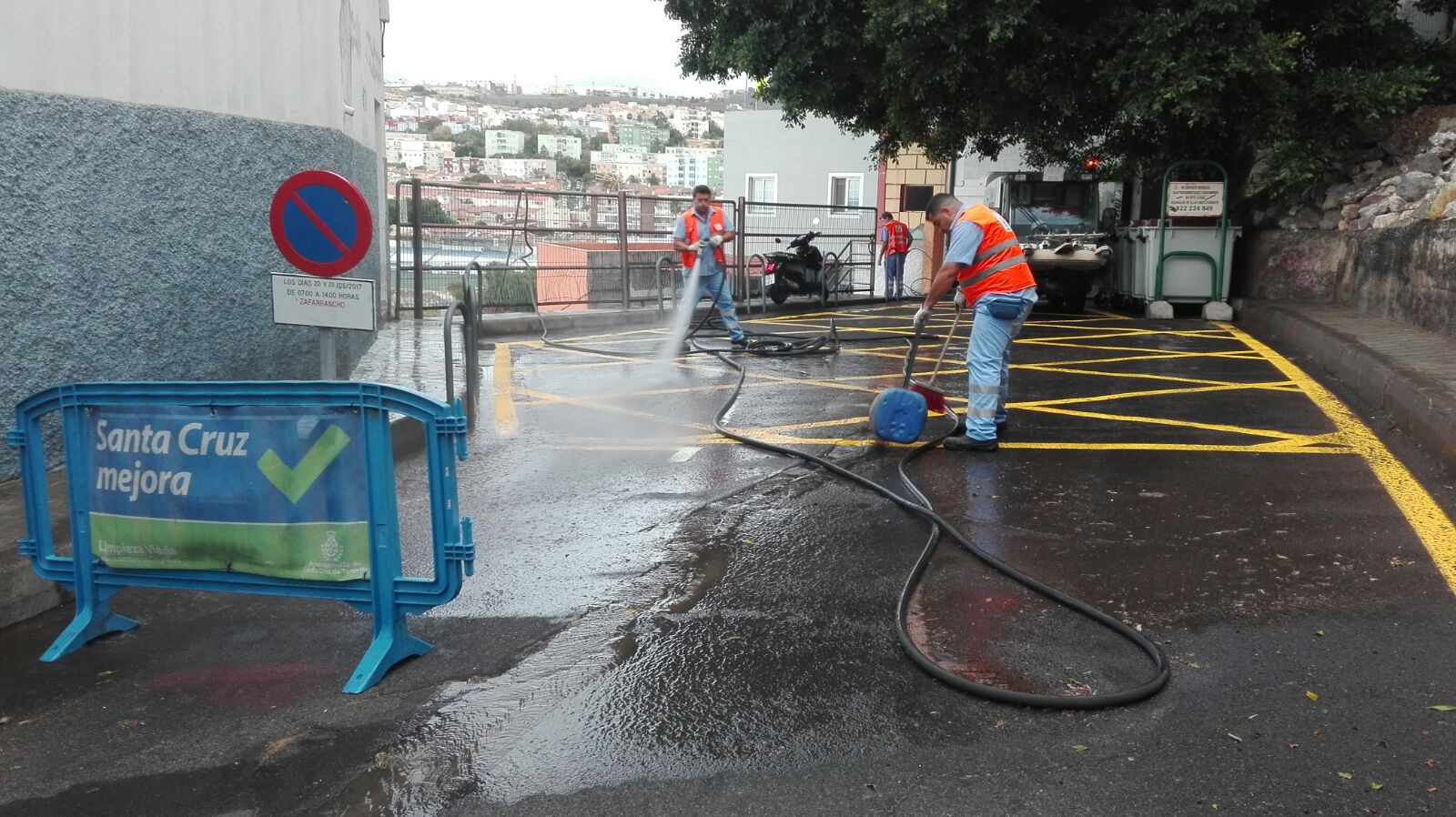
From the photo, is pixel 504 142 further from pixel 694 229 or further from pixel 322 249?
pixel 322 249

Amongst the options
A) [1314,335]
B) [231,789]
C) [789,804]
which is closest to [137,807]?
[231,789]

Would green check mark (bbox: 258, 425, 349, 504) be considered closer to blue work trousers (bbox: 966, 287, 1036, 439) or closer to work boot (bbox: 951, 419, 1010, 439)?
blue work trousers (bbox: 966, 287, 1036, 439)

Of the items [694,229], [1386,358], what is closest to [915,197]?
[694,229]

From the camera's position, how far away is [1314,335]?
1166 cm

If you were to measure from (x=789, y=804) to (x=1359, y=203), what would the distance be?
48.6 ft

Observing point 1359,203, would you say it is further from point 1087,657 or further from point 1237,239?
point 1087,657

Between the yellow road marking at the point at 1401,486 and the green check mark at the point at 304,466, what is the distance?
428cm

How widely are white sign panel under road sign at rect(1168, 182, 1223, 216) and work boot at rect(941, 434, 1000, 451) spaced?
10224mm

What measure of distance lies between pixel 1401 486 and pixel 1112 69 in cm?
1070

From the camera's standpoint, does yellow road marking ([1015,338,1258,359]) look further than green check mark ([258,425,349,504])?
Yes

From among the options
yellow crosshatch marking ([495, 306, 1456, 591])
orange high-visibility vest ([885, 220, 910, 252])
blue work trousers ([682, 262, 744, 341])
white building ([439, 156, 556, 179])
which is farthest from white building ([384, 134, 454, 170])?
orange high-visibility vest ([885, 220, 910, 252])

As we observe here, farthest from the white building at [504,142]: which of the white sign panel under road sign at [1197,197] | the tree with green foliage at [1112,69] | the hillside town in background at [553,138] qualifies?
the white sign panel under road sign at [1197,197]

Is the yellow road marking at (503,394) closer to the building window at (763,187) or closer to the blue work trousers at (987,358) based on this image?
the blue work trousers at (987,358)

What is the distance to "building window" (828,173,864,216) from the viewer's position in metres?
31.8
